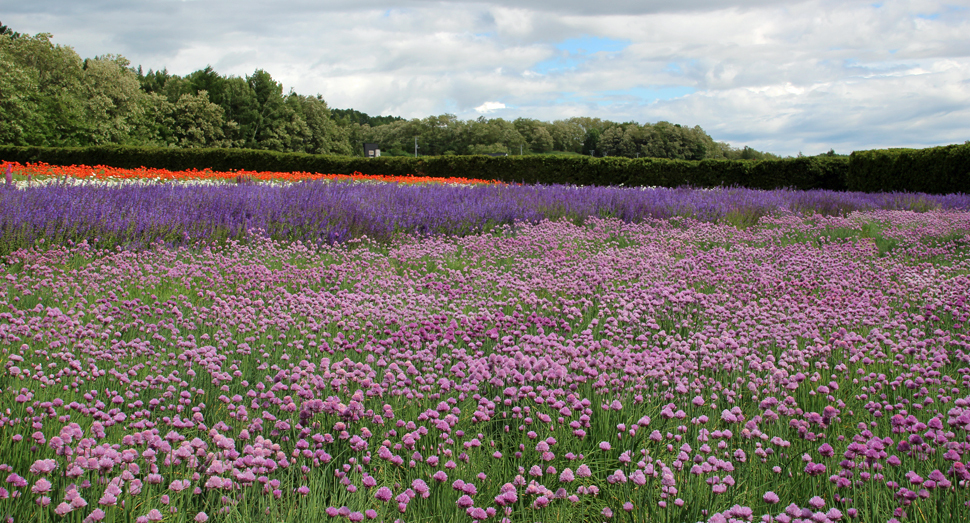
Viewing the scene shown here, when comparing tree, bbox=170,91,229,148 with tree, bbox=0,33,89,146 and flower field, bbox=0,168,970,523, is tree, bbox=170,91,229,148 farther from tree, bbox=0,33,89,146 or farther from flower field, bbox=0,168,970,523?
flower field, bbox=0,168,970,523

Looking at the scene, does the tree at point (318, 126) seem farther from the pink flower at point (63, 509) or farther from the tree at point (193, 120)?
the pink flower at point (63, 509)

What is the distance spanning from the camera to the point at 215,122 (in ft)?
187

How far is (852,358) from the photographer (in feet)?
10.4

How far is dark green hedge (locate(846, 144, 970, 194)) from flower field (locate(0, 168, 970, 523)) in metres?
10.1

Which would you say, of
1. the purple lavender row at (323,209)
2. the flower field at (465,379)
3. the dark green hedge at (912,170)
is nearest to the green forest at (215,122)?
the dark green hedge at (912,170)

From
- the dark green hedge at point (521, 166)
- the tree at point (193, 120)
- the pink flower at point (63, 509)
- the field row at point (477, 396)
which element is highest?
the tree at point (193, 120)

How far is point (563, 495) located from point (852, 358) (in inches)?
82.3

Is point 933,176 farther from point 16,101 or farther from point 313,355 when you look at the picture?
point 16,101

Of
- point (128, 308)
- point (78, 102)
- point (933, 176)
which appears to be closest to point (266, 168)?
point (78, 102)

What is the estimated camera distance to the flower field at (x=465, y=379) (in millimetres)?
1948

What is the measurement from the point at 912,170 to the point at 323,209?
16.0 meters

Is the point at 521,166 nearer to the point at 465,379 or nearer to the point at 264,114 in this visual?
the point at 465,379

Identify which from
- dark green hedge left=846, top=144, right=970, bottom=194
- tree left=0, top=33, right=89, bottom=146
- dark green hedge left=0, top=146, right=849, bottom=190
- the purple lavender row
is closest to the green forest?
tree left=0, top=33, right=89, bottom=146

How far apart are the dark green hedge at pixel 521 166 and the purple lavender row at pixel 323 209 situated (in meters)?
8.47
